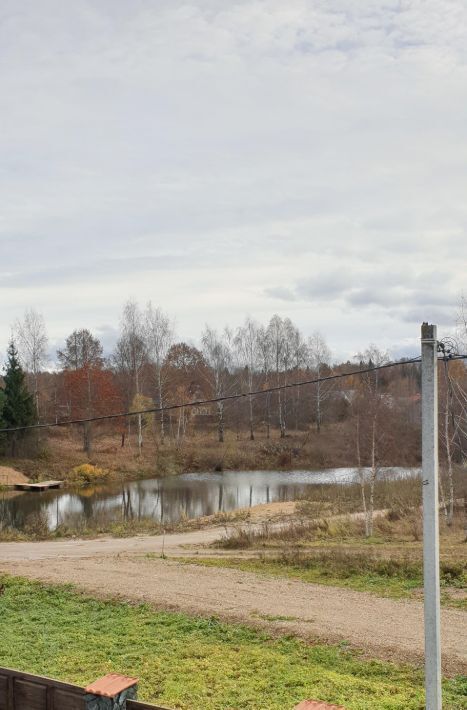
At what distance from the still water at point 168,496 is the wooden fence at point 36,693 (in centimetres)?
2182

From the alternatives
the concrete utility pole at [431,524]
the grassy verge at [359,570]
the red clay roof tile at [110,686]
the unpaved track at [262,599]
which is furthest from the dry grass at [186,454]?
the red clay roof tile at [110,686]

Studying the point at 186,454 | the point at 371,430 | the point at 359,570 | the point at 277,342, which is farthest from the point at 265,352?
A: the point at 359,570

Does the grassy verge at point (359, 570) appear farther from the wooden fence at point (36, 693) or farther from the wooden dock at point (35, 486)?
the wooden dock at point (35, 486)

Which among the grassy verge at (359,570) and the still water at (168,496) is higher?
the grassy verge at (359,570)

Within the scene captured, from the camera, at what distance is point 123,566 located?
14.9 metres

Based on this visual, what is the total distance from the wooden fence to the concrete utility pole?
2576 mm

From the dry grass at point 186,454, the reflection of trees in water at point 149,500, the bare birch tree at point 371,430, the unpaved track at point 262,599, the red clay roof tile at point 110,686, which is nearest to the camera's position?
the red clay roof tile at point 110,686

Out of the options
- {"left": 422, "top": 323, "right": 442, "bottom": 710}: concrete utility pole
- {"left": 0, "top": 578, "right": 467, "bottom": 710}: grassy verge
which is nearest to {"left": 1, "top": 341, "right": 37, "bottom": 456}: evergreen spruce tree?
{"left": 0, "top": 578, "right": 467, "bottom": 710}: grassy verge

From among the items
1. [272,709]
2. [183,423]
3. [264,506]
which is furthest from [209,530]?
[183,423]

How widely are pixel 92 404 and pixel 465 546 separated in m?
37.1

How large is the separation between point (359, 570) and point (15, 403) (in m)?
36.3

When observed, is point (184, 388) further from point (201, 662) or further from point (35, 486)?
point (201, 662)

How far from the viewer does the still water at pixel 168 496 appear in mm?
30438

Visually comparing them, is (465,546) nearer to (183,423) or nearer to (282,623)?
(282,623)
